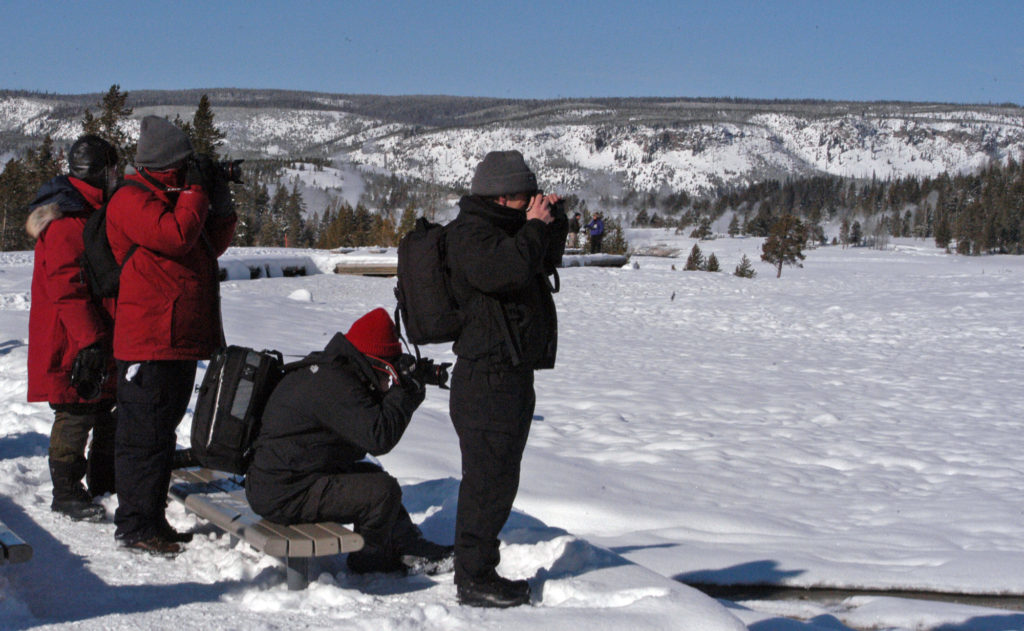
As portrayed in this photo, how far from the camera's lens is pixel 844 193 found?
465 ft

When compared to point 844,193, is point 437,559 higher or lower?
lower

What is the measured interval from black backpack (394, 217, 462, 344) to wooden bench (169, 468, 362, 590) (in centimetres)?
78

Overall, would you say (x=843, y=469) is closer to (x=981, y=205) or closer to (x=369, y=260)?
(x=369, y=260)

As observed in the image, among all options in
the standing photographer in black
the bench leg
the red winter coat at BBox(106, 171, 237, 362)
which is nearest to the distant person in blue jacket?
the red winter coat at BBox(106, 171, 237, 362)

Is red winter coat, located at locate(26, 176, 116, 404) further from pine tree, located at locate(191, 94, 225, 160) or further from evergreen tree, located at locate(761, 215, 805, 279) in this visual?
evergreen tree, located at locate(761, 215, 805, 279)

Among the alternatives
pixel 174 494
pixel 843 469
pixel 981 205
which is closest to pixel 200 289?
pixel 174 494

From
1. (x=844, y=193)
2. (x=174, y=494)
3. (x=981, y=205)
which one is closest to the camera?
(x=174, y=494)

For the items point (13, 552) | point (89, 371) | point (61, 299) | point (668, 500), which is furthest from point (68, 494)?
point (668, 500)

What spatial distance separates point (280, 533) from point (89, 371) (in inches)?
59.5

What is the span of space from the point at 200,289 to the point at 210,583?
1186 millimetres

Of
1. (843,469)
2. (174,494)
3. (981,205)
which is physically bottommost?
(843,469)

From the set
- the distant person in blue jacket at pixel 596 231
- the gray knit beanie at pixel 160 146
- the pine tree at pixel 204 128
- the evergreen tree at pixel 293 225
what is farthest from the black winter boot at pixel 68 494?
the evergreen tree at pixel 293 225

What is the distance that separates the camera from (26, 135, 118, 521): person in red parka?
423 centimetres

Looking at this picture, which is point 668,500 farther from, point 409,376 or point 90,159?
point 90,159
